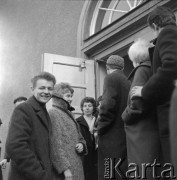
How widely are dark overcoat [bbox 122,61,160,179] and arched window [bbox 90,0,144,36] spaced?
4458 mm

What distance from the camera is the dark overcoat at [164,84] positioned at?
222 cm

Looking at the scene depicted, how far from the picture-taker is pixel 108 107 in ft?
9.93

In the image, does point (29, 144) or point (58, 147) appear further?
point (58, 147)

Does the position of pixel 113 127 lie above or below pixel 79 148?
above

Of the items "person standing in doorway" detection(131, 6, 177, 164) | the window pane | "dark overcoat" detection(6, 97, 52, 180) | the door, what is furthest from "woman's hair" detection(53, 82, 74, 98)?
the window pane

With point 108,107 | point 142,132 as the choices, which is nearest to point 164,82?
point 142,132

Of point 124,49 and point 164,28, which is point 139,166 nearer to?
point 164,28

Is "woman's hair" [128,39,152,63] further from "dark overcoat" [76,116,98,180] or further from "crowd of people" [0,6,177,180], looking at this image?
"dark overcoat" [76,116,98,180]

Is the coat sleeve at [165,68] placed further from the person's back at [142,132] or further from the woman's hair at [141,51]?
the woman's hair at [141,51]

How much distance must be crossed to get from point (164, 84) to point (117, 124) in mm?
905

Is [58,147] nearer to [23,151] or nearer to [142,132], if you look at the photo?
[23,151]

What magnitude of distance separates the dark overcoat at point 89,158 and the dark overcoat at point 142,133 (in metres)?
1.68

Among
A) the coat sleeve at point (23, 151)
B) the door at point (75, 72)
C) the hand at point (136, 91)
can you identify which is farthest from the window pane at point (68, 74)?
the hand at point (136, 91)

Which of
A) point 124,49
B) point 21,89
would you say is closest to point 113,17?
point 124,49
